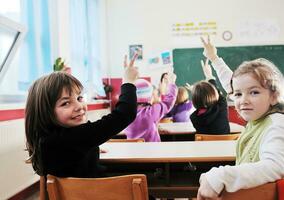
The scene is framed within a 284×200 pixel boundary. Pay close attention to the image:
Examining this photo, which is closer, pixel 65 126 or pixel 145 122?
pixel 65 126

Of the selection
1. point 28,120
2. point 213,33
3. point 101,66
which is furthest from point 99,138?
point 213,33

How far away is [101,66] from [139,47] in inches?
32.0

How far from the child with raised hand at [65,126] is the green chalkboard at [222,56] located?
4.49 m

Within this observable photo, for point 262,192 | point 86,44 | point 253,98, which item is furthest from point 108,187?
point 86,44

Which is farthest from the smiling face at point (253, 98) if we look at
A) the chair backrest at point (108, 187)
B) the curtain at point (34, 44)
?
the curtain at point (34, 44)

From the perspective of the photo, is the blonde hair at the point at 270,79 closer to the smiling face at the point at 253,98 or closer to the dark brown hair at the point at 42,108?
the smiling face at the point at 253,98

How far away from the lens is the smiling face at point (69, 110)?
1.25m

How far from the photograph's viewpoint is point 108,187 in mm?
1022

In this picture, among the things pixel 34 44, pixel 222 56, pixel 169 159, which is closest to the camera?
pixel 169 159

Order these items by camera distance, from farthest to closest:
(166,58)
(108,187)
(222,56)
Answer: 1. (166,58)
2. (222,56)
3. (108,187)

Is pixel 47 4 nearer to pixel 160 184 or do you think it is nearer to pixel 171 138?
pixel 171 138

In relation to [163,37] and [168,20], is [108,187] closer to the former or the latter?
[163,37]

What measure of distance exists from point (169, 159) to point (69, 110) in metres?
0.50

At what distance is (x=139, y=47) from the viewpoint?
582cm
